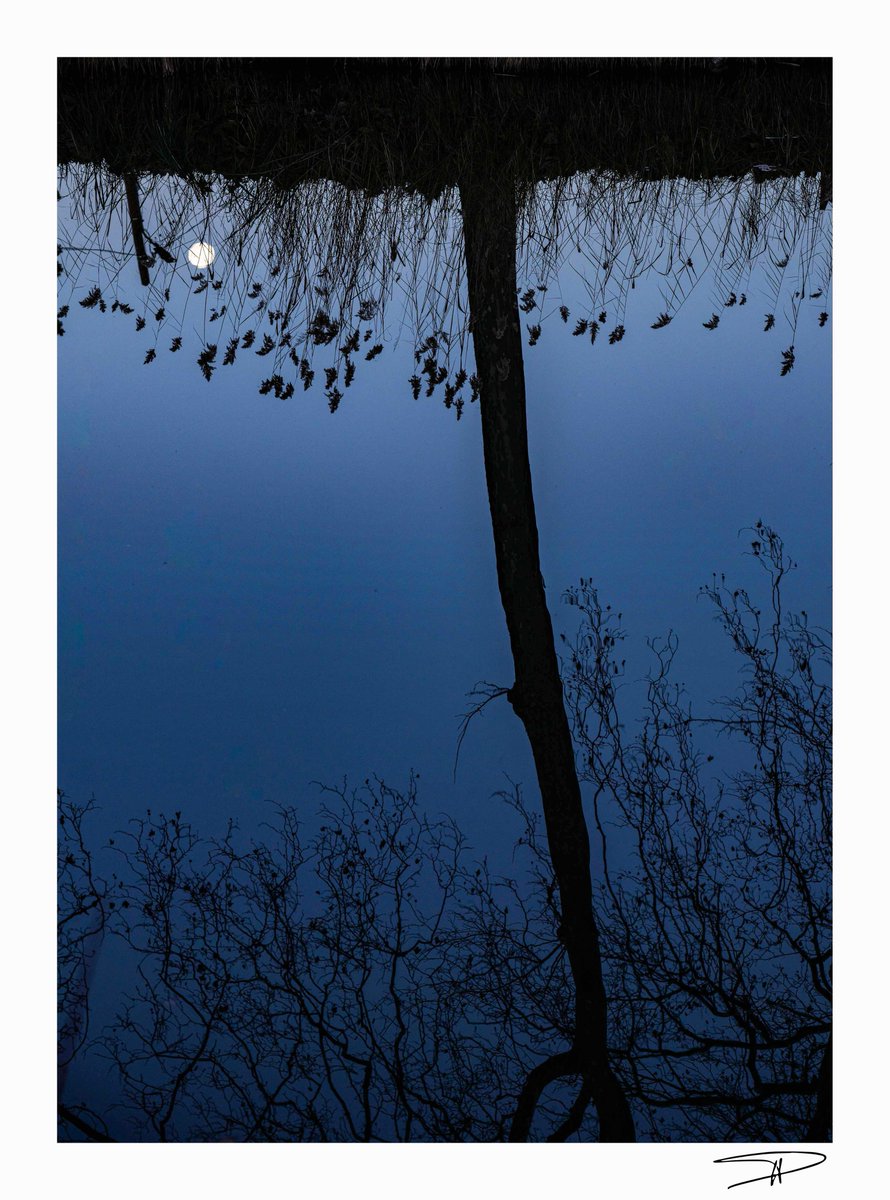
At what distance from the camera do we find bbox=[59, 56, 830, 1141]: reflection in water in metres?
1.57

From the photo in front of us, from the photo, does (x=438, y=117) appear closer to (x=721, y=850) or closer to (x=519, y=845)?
(x=519, y=845)

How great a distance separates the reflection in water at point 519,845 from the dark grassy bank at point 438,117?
1.1 inches

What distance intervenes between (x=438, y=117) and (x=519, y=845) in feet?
5.33

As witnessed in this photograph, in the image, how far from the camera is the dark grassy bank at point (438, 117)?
1649 millimetres

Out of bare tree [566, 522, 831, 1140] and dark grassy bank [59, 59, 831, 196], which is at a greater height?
dark grassy bank [59, 59, 831, 196]

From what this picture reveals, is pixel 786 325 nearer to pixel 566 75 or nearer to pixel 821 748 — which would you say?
pixel 566 75

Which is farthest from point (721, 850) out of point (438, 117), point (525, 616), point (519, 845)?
point (438, 117)

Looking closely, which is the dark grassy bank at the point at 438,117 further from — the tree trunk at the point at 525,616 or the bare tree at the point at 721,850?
the bare tree at the point at 721,850

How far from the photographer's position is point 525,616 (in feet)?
5.56
